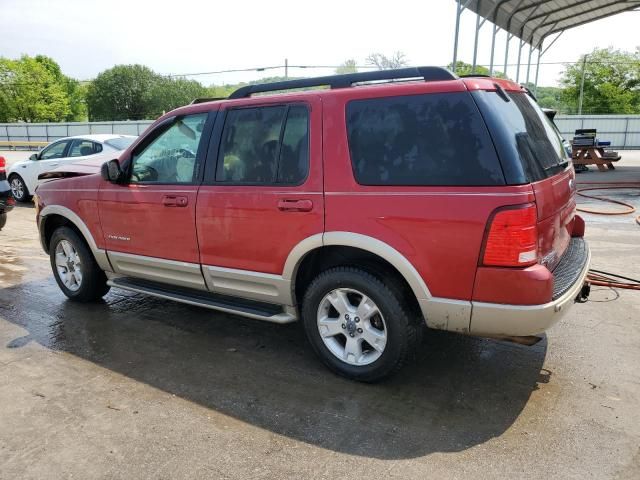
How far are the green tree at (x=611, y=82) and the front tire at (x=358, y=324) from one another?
2552 inches

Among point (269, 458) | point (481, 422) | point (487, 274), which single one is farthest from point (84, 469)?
point (487, 274)

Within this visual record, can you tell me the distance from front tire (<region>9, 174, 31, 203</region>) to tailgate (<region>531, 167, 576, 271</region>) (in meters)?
12.0

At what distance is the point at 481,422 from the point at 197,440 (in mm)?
1667

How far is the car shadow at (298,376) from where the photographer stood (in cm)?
296

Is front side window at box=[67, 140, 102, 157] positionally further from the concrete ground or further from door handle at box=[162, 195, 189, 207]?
door handle at box=[162, 195, 189, 207]

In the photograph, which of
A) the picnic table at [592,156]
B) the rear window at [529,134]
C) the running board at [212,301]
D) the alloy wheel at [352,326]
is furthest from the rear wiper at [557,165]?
the picnic table at [592,156]

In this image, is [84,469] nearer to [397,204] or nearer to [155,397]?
[155,397]

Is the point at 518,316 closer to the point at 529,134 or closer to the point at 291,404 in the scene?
the point at 529,134

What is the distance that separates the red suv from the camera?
2.88m

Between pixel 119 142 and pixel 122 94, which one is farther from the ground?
pixel 122 94

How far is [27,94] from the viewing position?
75.2m

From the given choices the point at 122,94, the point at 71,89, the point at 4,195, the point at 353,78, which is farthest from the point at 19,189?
the point at 71,89

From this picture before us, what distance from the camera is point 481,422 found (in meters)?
3.02

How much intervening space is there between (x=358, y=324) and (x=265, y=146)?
4.79 feet
